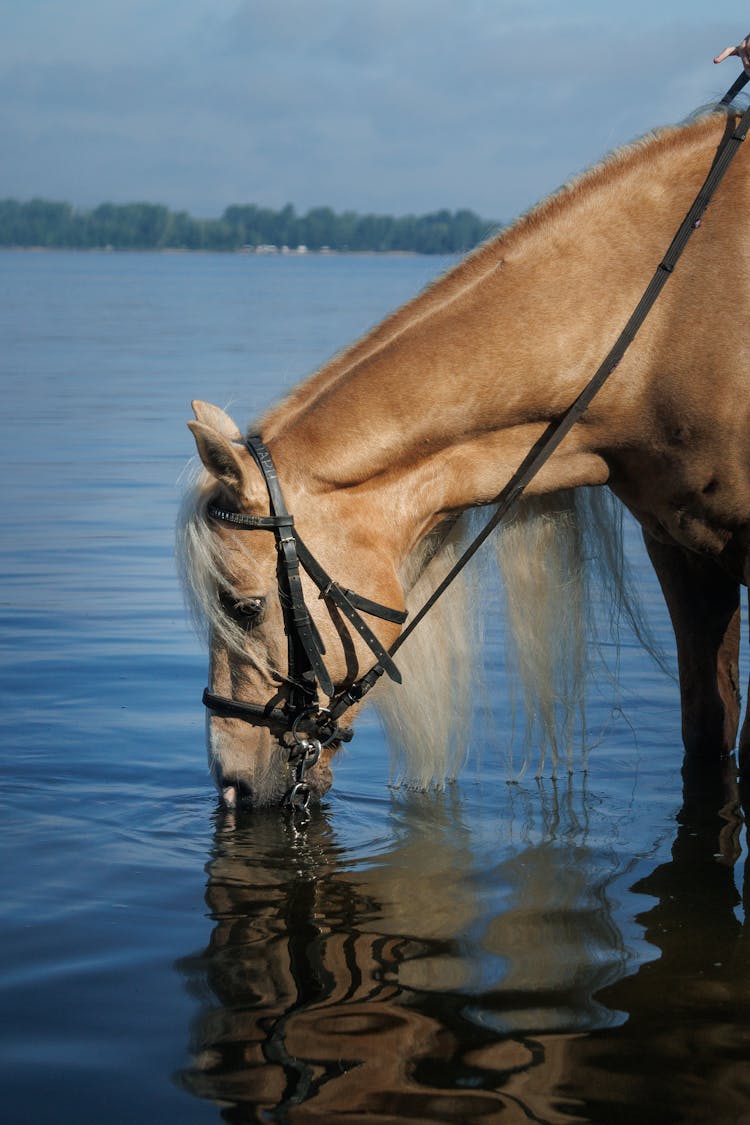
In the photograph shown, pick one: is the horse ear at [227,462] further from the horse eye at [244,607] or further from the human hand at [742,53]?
the human hand at [742,53]

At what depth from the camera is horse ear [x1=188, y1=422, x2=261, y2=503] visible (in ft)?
12.6

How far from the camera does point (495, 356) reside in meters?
4.24

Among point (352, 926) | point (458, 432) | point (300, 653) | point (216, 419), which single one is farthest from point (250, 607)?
point (352, 926)

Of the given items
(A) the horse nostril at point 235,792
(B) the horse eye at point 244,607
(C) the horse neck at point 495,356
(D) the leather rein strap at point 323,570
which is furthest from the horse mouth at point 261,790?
(C) the horse neck at point 495,356

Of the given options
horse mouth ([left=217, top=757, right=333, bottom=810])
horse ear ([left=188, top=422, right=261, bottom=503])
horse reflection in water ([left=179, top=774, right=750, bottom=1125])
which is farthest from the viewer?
horse mouth ([left=217, top=757, right=333, bottom=810])

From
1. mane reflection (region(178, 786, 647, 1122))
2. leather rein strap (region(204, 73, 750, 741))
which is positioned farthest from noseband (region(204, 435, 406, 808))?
mane reflection (region(178, 786, 647, 1122))

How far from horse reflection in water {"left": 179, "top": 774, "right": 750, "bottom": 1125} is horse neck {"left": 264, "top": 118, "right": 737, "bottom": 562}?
1.22m

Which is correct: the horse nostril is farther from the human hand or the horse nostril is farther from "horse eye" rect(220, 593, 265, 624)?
the human hand

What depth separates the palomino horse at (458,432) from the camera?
4.16m

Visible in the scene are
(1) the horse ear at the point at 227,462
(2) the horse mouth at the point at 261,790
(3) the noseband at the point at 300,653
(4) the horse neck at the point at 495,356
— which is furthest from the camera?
(2) the horse mouth at the point at 261,790

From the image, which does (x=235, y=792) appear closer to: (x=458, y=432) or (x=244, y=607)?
(x=244, y=607)

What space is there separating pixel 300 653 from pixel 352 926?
840 millimetres

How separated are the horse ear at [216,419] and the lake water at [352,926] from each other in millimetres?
609

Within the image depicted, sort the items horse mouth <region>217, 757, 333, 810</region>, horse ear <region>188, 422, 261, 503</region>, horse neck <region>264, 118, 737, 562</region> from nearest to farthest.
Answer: horse ear <region>188, 422, 261, 503</region> → horse neck <region>264, 118, 737, 562</region> → horse mouth <region>217, 757, 333, 810</region>
